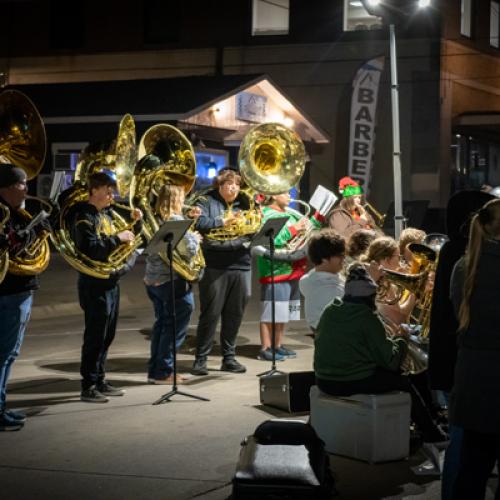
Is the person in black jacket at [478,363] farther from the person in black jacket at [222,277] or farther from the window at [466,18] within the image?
the window at [466,18]

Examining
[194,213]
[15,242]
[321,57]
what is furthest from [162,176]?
[321,57]

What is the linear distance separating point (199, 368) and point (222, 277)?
0.94 metres

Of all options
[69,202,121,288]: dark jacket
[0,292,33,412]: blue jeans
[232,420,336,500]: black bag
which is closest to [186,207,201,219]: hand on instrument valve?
[69,202,121,288]: dark jacket

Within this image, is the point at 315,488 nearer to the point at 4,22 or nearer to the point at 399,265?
the point at 399,265

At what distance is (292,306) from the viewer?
408 inches

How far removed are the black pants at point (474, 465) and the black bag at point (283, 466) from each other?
31.6 inches

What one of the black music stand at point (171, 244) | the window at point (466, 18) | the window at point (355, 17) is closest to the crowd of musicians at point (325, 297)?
the black music stand at point (171, 244)

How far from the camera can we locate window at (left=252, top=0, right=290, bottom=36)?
25266 millimetres

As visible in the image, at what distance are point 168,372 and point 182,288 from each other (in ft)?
2.66

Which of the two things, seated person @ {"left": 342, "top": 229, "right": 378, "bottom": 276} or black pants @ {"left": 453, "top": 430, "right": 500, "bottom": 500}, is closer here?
black pants @ {"left": 453, "top": 430, "right": 500, "bottom": 500}

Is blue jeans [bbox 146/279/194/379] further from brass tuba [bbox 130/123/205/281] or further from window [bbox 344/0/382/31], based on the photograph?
window [bbox 344/0/382/31]

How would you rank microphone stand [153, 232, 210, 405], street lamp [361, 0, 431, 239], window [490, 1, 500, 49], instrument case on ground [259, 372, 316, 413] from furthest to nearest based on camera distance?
window [490, 1, 500, 49]
street lamp [361, 0, 431, 239]
microphone stand [153, 232, 210, 405]
instrument case on ground [259, 372, 316, 413]

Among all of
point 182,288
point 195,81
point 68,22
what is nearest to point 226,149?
point 195,81

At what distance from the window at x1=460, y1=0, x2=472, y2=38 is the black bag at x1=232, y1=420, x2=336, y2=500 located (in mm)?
22372
